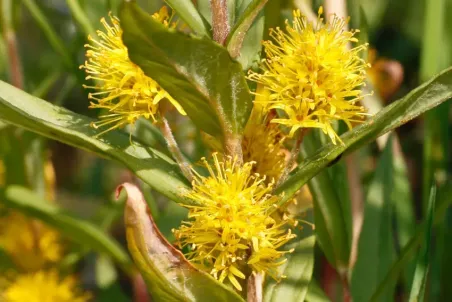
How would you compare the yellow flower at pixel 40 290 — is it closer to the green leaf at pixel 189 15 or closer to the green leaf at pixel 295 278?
the green leaf at pixel 295 278

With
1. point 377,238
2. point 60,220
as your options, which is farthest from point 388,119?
point 60,220

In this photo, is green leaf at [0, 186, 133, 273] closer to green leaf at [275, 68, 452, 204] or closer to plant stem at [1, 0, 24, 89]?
plant stem at [1, 0, 24, 89]

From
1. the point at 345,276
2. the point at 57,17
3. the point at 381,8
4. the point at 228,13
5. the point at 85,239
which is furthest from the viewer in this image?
the point at 57,17

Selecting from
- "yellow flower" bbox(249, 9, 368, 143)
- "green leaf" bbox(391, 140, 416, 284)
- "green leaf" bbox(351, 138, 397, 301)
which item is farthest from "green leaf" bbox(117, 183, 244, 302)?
"green leaf" bbox(391, 140, 416, 284)

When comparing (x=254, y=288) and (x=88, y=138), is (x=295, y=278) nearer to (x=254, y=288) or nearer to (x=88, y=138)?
(x=254, y=288)

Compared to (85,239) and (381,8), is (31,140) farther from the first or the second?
(381,8)

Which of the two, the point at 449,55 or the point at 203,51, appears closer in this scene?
the point at 203,51

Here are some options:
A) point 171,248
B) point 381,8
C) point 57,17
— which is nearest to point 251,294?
point 171,248
